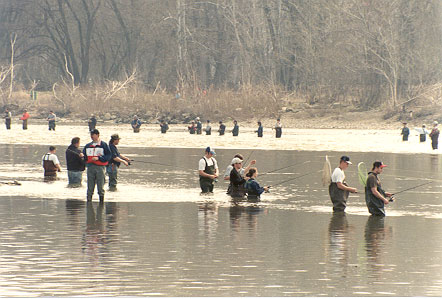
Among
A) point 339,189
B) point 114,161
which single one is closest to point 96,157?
point 114,161

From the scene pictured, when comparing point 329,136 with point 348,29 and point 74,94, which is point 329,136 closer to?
point 348,29

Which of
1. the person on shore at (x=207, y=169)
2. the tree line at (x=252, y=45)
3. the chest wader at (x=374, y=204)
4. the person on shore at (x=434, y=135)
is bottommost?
the chest wader at (x=374, y=204)

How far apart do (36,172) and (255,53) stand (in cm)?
5156

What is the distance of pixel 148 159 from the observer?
34.8 meters

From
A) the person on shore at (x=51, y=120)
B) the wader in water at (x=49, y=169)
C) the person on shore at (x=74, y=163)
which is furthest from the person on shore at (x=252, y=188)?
the person on shore at (x=51, y=120)

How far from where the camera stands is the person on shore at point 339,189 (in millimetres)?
17839

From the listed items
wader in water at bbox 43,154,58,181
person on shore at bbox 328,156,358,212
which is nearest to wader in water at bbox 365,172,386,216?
person on shore at bbox 328,156,358,212

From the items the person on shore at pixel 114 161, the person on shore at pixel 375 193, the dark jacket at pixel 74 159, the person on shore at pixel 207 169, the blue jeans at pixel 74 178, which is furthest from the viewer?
the blue jeans at pixel 74 178

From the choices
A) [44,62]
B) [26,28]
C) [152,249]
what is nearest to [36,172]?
[152,249]

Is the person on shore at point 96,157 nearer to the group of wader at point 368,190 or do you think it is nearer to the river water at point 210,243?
the river water at point 210,243

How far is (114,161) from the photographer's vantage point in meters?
22.1

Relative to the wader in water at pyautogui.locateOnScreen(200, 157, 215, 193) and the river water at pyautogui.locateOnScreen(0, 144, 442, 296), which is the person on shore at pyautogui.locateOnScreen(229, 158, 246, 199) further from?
the wader in water at pyautogui.locateOnScreen(200, 157, 215, 193)

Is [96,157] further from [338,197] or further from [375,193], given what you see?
[375,193]

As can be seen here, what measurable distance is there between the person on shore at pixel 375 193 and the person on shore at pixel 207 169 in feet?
15.7
